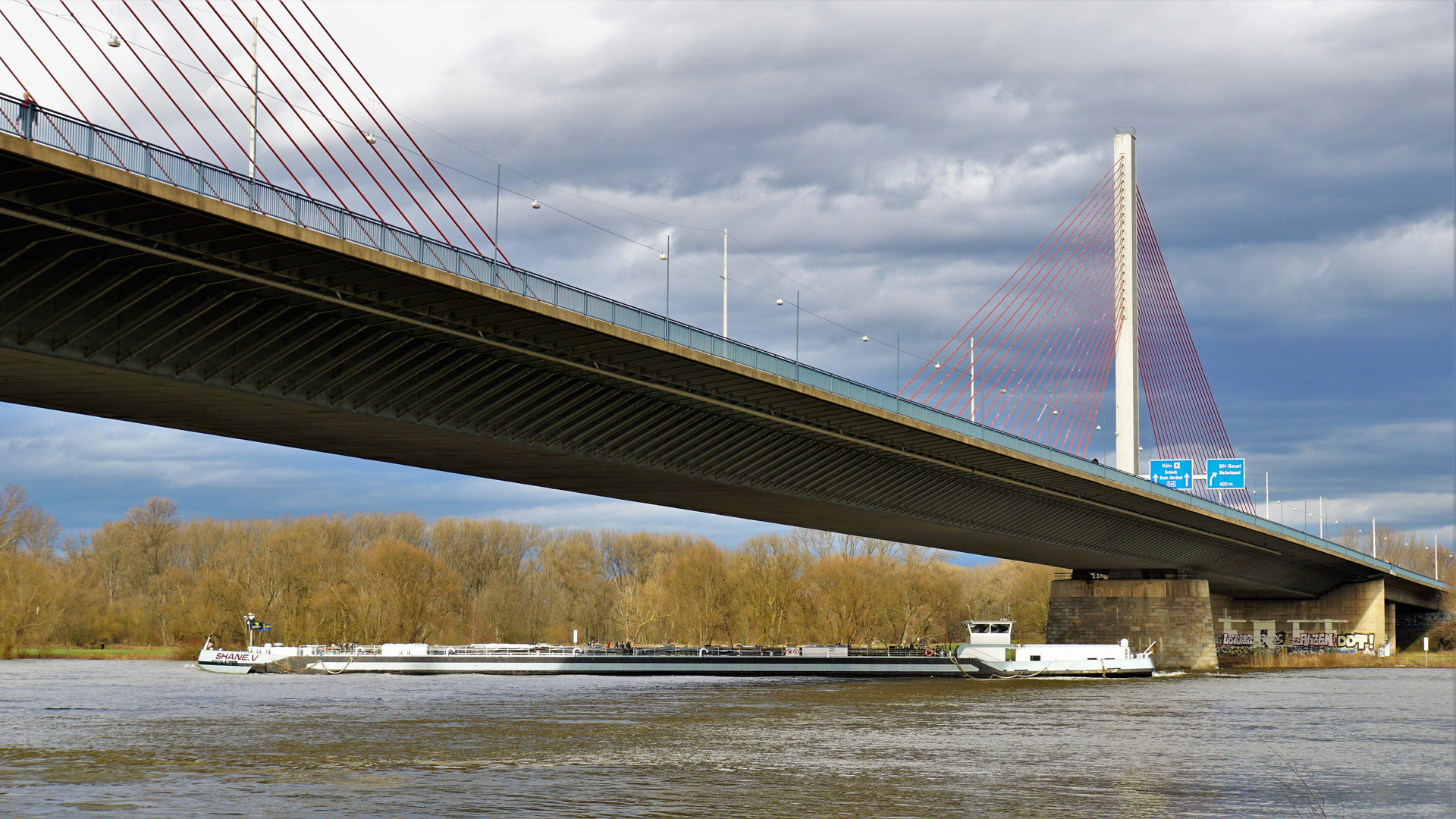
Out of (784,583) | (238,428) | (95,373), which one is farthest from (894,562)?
(95,373)

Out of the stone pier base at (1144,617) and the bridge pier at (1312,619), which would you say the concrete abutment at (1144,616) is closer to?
the stone pier base at (1144,617)

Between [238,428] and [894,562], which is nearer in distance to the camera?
[238,428]

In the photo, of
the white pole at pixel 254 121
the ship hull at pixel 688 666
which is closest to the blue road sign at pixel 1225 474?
the ship hull at pixel 688 666

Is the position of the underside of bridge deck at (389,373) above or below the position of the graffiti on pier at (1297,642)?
above

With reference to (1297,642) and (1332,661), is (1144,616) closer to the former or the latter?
(1332,661)

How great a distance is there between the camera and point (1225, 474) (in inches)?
3364

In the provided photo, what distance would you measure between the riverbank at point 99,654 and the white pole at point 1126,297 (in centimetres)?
6827

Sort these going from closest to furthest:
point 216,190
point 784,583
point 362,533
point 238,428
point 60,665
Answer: point 216,190, point 238,428, point 60,665, point 784,583, point 362,533

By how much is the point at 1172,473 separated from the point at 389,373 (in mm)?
61073

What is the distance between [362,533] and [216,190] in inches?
4132

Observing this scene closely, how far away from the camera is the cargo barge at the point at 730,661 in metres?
73.5

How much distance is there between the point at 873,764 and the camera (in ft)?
86.4

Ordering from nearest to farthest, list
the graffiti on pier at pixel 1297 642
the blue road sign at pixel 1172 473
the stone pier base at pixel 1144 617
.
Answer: the blue road sign at pixel 1172 473
the stone pier base at pixel 1144 617
the graffiti on pier at pixel 1297 642

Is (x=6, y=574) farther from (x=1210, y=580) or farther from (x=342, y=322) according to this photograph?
(x=1210, y=580)
